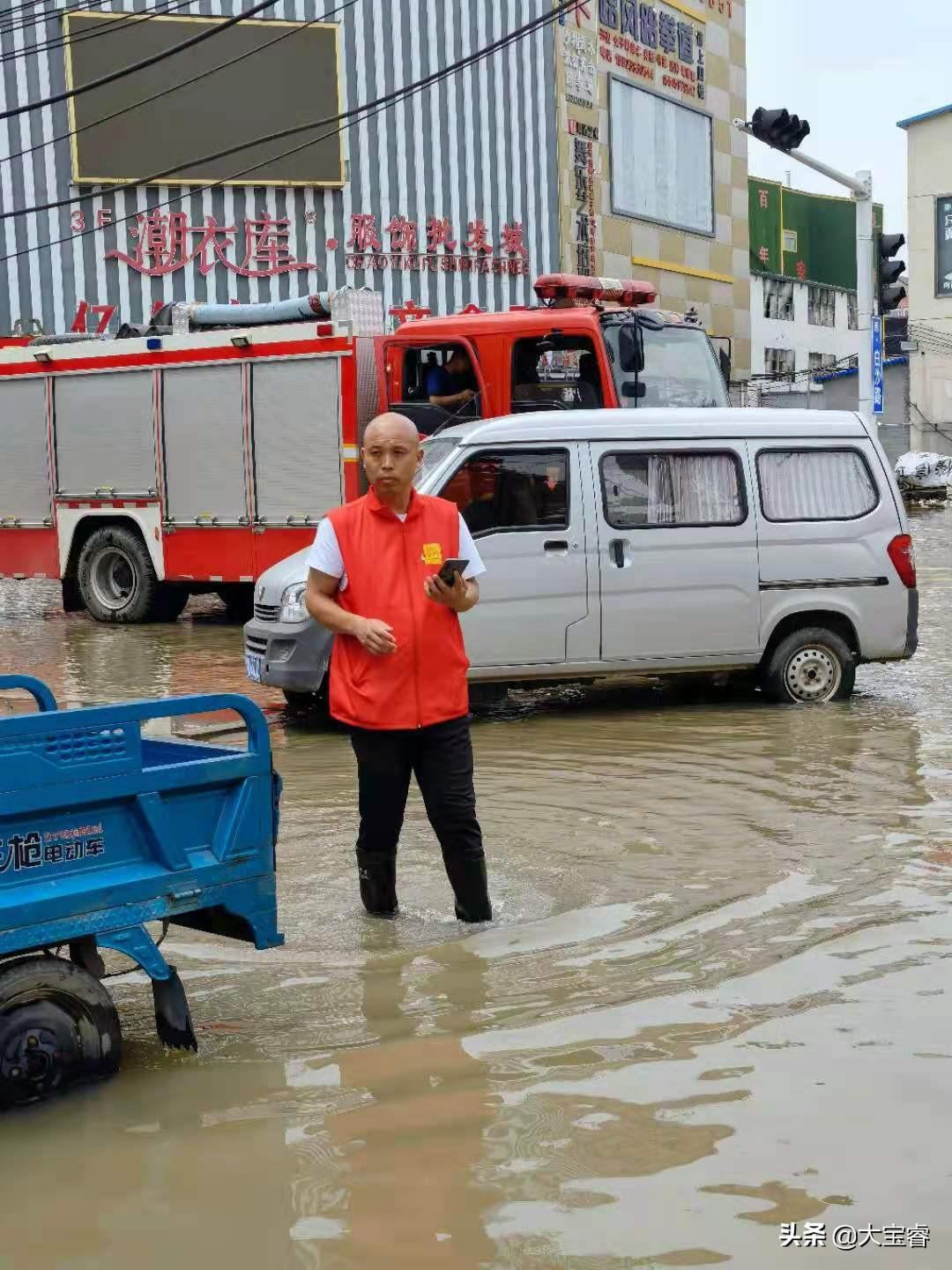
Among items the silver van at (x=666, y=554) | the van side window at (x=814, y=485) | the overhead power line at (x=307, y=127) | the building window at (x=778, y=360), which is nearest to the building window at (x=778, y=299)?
the building window at (x=778, y=360)

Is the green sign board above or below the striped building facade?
above

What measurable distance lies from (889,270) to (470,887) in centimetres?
1856

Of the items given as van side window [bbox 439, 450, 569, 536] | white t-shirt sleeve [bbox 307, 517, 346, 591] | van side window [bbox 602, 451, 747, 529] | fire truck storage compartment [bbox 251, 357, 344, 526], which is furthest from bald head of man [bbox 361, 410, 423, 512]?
fire truck storage compartment [bbox 251, 357, 344, 526]

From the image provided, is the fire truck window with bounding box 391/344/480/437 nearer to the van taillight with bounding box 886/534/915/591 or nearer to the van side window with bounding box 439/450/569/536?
the van side window with bounding box 439/450/569/536

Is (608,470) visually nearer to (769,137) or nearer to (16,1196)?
(16,1196)

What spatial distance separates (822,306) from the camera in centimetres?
6600

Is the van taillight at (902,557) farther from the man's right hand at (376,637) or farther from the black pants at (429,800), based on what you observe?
the man's right hand at (376,637)

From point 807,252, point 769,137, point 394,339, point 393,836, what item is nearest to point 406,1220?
point 393,836

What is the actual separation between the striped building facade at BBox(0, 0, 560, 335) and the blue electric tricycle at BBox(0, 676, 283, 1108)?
2204 centimetres

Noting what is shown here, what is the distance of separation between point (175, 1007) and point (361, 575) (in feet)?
5.54

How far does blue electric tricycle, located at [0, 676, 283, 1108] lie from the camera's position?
4535 mm

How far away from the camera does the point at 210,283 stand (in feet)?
94.6

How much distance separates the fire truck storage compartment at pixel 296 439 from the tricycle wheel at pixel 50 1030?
11.7m

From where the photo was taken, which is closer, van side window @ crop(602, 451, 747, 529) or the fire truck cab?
van side window @ crop(602, 451, 747, 529)
